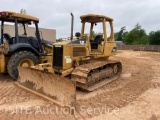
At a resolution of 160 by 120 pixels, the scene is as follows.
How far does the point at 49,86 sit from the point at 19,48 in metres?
2.56

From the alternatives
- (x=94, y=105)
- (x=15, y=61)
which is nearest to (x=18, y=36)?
(x=15, y=61)

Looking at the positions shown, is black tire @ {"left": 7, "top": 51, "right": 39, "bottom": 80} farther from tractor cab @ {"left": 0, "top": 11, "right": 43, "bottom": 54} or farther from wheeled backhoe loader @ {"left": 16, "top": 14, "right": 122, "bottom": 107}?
wheeled backhoe loader @ {"left": 16, "top": 14, "right": 122, "bottom": 107}

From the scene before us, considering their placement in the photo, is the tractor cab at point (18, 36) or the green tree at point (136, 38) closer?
the tractor cab at point (18, 36)

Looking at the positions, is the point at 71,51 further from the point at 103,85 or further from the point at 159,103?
the point at 159,103

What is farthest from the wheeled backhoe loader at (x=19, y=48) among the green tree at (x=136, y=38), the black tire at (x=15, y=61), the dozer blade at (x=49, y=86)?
the green tree at (x=136, y=38)

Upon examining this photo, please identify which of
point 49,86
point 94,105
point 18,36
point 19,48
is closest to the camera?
point 94,105

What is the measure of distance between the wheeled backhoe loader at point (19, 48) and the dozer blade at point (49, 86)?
0.71 metres

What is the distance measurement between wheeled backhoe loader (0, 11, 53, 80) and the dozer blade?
2.35 ft

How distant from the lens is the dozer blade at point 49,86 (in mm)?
4312

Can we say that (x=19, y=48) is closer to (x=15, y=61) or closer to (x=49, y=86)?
(x=15, y=61)

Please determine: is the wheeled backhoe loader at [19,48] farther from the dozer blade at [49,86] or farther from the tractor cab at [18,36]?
the dozer blade at [49,86]

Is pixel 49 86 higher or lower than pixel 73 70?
lower

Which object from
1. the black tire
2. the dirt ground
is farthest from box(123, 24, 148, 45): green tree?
the dirt ground

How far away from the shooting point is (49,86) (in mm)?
4941
